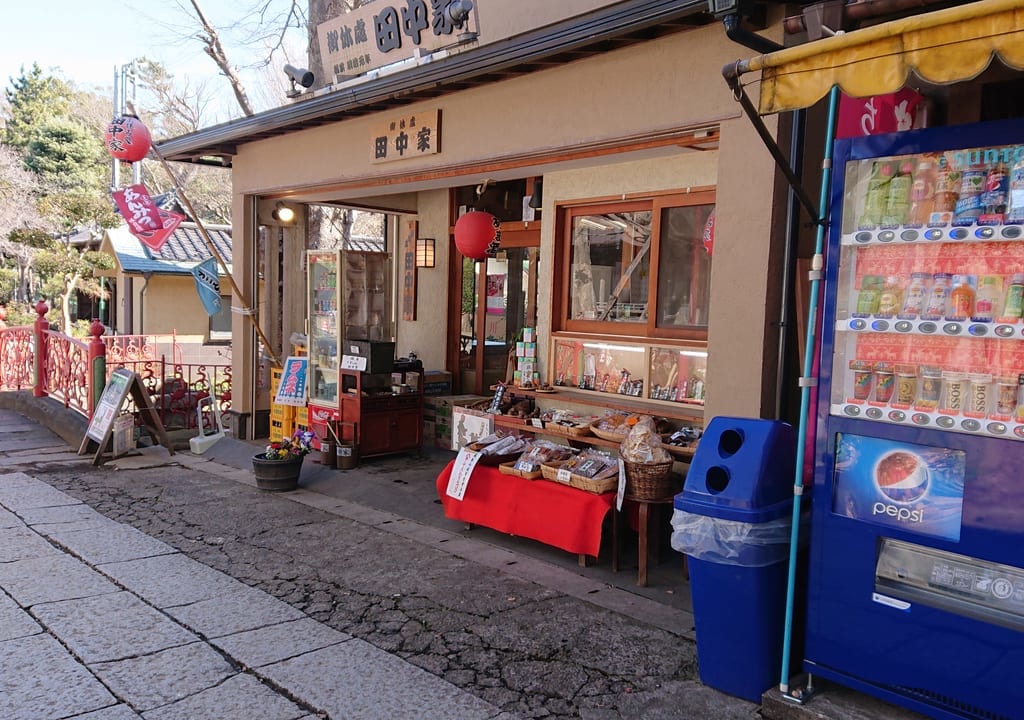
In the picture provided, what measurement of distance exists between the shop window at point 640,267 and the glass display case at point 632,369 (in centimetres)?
18

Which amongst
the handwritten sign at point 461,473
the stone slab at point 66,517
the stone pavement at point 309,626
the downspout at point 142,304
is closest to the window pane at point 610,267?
the handwritten sign at point 461,473

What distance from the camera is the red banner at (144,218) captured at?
384 inches

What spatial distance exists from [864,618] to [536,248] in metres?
6.99

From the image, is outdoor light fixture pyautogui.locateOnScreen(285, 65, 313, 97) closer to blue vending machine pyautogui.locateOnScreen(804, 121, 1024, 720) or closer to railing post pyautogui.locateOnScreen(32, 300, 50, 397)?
railing post pyautogui.locateOnScreen(32, 300, 50, 397)

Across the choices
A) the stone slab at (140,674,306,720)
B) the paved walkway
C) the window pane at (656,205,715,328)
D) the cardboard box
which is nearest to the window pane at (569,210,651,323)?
the window pane at (656,205,715,328)

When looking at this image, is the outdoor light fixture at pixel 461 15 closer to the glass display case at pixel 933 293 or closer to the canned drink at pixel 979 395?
the glass display case at pixel 933 293

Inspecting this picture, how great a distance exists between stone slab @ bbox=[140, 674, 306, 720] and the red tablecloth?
8.60ft

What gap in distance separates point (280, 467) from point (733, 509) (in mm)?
5845

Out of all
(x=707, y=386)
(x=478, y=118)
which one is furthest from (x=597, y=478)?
(x=478, y=118)

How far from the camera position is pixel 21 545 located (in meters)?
6.33

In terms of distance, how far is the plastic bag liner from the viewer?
3.79m

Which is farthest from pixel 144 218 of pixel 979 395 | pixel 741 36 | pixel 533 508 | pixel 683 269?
pixel 979 395

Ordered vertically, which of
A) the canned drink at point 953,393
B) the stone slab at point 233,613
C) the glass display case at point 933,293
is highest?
the glass display case at point 933,293

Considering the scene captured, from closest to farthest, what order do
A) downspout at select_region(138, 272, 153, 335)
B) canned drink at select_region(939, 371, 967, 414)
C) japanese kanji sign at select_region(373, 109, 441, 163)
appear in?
canned drink at select_region(939, 371, 967, 414) < japanese kanji sign at select_region(373, 109, 441, 163) < downspout at select_region(138, 272, 153, 335)
